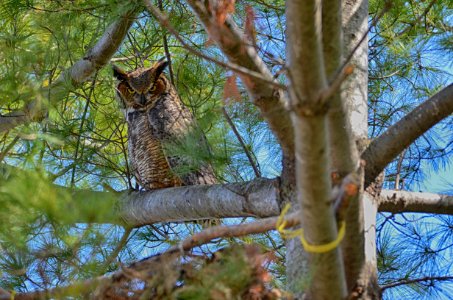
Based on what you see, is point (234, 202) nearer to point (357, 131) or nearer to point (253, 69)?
point (357, 131)

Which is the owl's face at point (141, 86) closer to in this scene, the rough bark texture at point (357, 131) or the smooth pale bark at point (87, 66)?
the smooth pale bark at point (87, 66)

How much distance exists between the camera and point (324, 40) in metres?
1.59

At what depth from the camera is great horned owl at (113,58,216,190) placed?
381 cm

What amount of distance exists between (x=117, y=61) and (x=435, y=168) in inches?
69.5

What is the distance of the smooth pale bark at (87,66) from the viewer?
311 centimetres

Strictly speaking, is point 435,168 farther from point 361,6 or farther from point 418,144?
point 361,6

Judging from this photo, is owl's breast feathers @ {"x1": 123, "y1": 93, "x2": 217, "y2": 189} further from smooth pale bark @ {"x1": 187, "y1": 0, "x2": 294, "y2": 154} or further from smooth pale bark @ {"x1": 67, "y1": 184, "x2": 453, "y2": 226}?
smooth pale bark @ {"x1": 187, "y1": 0, "x2": 294, "y2": 154}

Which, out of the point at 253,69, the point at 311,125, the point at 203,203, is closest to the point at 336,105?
the point at 253,69

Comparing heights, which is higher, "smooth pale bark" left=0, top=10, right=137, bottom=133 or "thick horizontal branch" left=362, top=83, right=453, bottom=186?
"smooth pale bark" left=0, top=10, right=137, bottom=133

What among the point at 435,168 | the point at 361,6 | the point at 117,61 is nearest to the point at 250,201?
the point at 361,6

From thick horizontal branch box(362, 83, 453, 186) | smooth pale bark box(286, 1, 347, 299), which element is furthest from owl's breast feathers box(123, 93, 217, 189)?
smooth pale bark box(286, 1, 347, 299)

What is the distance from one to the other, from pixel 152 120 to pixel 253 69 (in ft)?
7.31

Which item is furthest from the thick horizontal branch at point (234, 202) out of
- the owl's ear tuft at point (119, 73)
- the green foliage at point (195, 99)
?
the owl's ear tuft at point (119, 73)

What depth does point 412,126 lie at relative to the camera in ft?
6.35
